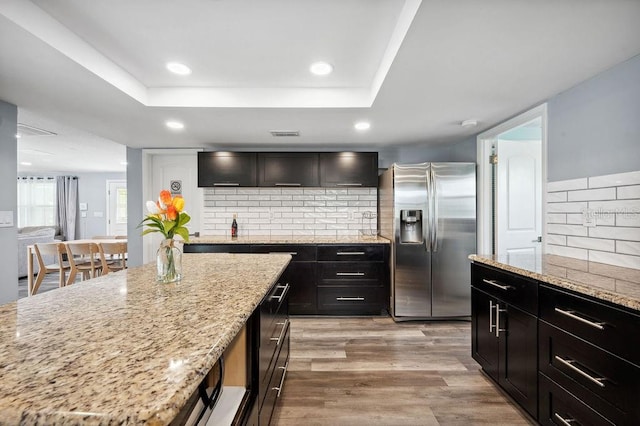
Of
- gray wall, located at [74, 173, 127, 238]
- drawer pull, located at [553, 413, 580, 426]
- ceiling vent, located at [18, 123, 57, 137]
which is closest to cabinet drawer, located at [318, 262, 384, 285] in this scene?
drawer pull, located at [553, 413, 580, 426]

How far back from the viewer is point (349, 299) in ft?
10.9

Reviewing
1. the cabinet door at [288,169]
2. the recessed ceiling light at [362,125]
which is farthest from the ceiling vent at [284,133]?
the recessed ceiling light at [362,125]

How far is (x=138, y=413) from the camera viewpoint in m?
0.46

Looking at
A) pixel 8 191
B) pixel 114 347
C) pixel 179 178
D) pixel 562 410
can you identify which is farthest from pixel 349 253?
pixel 8 191

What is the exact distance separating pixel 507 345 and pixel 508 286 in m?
0.37

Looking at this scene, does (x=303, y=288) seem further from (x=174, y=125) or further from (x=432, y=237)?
(x=174, y=125)

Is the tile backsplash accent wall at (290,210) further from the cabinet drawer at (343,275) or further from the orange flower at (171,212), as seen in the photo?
the orange flower at (171,212)

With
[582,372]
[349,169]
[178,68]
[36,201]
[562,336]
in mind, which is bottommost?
[582,372]

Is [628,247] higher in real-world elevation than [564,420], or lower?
higher

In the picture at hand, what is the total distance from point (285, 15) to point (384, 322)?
9.57ft

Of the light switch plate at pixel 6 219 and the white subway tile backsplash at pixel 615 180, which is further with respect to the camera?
the light switch plate at pixel 6 219

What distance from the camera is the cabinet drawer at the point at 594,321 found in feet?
3.67

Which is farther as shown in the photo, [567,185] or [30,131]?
[30,131]

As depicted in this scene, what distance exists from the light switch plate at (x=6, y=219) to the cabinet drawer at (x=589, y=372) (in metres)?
3.88
